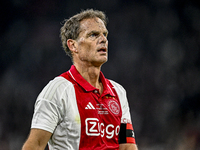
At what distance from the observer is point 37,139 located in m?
1.30

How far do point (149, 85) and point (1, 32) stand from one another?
2.63 m

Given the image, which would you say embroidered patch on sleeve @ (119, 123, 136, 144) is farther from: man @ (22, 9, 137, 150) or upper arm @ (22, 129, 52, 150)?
upper arm @ (22, 129, 52, 150)

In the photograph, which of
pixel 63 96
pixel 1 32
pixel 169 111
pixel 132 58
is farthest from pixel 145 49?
pixel 63 96

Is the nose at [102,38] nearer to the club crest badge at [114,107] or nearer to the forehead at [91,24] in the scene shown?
the forehead at [91,24]

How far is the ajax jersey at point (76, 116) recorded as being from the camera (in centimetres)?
137

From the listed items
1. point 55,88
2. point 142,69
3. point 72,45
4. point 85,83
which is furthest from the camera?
point 142,69

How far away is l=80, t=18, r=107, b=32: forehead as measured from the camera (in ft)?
5.37

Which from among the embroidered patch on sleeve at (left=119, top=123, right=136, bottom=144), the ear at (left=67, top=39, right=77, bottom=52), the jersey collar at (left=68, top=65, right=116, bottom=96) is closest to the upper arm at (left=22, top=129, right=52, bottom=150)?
the jersey collar at (left=68, top=65, right=116, bottom=96)

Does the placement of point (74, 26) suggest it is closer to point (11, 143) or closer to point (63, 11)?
point (63, 11)

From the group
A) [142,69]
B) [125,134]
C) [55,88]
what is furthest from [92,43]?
[142,69]

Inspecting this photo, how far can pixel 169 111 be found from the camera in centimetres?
422

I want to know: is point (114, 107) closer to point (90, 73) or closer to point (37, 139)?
point (90, 73)

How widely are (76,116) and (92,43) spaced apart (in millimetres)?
510

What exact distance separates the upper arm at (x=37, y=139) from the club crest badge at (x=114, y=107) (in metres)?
0.43
